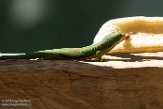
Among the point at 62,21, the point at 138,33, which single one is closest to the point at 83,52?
the point at 138,33

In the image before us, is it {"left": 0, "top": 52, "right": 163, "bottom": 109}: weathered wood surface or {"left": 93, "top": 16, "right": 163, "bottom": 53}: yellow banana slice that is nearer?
{"left": 0, "top": 52, "right": 163, "bottom": 109}: weathered wood surface

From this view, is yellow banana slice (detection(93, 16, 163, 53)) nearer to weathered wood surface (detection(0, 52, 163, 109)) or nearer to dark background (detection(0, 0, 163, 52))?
weathered wood surface (detection(0, 52, 163, 109))

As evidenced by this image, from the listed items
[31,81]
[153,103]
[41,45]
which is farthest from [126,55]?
[41,45]

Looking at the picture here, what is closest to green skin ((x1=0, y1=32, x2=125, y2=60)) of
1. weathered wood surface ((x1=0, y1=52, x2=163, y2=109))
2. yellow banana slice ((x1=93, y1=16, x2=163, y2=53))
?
yellow banana slice ((x1=93, y1=16, x2=163, y2=53))

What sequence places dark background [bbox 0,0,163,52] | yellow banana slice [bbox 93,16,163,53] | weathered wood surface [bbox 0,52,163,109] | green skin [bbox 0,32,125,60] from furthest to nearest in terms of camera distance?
1. dark background [bbox 0,0,163,52]
2. yellow banana slice [bbox 93,16,163,53]
3. green skin [bbox 0,32,125,60]
4. weathered wood surface [bbox 0,52,163,109]

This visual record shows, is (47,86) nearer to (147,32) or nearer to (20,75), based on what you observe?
(20,75)

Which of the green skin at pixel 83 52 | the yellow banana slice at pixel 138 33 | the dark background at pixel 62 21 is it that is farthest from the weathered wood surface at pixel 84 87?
the dark background at pixel 62 21
